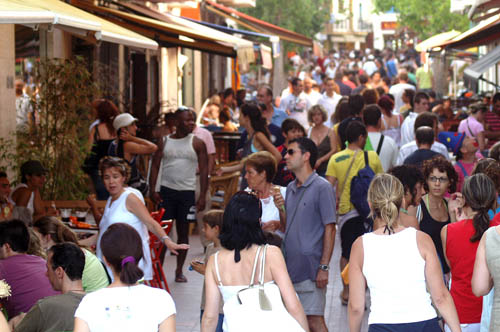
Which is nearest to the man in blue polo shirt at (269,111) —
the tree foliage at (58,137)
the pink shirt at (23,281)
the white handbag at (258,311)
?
the tree foliage at (58,137)

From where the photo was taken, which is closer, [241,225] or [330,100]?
[241,225]

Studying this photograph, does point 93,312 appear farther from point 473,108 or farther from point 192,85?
point 192,85

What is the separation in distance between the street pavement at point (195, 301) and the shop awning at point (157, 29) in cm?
342

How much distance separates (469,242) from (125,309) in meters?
2.18

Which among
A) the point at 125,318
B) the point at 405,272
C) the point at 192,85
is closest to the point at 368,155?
the point at 405,272

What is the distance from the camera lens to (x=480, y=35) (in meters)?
17.6

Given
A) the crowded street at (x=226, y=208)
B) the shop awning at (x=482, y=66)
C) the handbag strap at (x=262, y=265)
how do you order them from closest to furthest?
the handbag strap at (x=262, y=265), the crowded street at (x=226, y=208), the shop awning at (x=482, y=66)

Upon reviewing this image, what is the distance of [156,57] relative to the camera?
69.5ft

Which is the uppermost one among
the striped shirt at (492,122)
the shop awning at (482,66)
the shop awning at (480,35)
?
the shop awning at (480,35)

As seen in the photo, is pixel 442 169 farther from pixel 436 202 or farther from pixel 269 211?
pixel 269 211

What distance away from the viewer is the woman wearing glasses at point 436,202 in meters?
6.70

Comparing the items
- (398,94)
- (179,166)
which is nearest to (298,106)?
(398,94)

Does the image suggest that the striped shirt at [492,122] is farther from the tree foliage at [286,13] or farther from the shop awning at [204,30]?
the tree foliage at [286,13]

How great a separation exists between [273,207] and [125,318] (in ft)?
8.24
